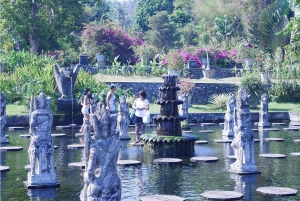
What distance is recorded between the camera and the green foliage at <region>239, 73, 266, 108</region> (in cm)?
3444

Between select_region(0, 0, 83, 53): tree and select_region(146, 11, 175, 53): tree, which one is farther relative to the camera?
select_region(146, 11, 175, 53): tree

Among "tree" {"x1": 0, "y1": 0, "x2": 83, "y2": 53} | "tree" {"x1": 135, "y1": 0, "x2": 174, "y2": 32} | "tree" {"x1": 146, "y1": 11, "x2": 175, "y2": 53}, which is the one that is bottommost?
"tree" {"x1": 0, "y1": 0, "x2": 83, "y2": 53}

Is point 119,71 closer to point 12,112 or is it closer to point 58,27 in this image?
point 58,27

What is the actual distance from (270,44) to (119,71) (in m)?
14.4

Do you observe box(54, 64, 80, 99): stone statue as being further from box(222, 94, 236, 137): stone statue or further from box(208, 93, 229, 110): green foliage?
box(208, 93, 229, 110): green foliage

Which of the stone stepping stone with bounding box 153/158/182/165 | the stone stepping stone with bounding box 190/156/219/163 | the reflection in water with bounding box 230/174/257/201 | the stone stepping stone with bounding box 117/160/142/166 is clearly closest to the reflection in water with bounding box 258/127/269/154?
the stone stepping stone with bounding box 190/156/219/163

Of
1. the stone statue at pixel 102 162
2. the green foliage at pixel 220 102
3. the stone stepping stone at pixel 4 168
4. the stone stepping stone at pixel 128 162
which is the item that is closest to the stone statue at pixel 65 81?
the green foliage at pixel 220 102

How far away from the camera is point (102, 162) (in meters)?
8.78

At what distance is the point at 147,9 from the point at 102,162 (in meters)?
69.4

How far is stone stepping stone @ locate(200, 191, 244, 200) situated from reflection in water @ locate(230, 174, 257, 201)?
15 cm

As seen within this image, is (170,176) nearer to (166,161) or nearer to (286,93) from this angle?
(166,161)

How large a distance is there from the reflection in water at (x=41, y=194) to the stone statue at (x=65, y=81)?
1628 centimetres

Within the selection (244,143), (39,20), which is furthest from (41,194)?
(39,20)

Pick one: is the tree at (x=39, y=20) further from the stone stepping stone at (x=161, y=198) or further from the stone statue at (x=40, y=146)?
the stone stepping stone at (x=161, y=198)
